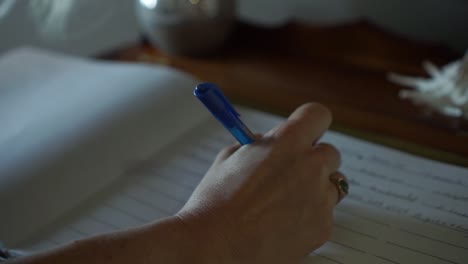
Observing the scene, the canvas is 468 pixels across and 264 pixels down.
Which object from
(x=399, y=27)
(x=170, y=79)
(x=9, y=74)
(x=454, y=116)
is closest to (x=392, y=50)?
(x=399, y=27)

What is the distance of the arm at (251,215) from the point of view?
0.38 metres

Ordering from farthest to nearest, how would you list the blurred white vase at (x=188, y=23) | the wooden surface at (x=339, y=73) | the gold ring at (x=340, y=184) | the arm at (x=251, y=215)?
the blurred white vase at (x=188, y=23)
the wooden surface at (x=339, y=73)
the gold ring at (x=340, y=184)
the arm at (x=251, y=215)

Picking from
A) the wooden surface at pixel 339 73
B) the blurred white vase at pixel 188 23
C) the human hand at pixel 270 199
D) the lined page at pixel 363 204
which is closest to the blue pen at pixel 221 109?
the human hand at pixel 270 199

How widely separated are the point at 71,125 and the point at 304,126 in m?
0.29

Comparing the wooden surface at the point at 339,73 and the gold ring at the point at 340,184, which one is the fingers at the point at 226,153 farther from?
the wooden surface at the point at 339,73

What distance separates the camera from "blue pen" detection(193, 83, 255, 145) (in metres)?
0.44

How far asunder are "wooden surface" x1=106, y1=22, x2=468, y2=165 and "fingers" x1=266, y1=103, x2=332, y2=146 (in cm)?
15

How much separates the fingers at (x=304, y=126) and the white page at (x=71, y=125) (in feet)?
0.70

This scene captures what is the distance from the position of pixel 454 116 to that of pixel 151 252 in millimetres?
458

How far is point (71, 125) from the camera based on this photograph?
61cm

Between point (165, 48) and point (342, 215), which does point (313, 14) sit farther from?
point (342, 215)

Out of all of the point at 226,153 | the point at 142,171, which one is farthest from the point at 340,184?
the point at 142,171

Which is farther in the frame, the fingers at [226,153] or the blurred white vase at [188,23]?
the blurred white vase at [188,23]

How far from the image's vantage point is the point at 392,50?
2.60 feet
